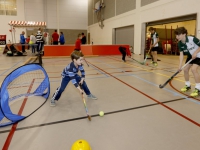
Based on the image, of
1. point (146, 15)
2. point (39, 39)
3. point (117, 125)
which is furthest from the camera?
point (146, 15)

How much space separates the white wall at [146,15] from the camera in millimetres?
9359

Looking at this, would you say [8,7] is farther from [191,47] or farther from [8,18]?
[191,47]

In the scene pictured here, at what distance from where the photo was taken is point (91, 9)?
23.8 meters

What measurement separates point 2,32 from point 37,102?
23.0 meters

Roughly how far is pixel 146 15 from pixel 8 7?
18.4 meters

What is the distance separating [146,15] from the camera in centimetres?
1282

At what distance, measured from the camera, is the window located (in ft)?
71.7

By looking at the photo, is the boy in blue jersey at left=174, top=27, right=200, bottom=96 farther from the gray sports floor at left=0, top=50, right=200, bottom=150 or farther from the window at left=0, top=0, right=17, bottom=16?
the window at left=0, top=0, right=17, bottom=16

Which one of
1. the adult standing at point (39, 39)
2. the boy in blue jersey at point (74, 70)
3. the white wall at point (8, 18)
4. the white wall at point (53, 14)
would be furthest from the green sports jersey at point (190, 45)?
the white wall at point (8, 18)

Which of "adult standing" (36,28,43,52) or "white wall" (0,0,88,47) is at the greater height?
"white wall" (0,0,88,47)

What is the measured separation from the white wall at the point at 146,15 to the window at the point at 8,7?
463 inches

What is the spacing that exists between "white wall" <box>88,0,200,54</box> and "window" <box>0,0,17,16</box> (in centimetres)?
1177

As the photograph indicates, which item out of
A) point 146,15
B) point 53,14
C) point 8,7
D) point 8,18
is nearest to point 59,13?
point 53,14

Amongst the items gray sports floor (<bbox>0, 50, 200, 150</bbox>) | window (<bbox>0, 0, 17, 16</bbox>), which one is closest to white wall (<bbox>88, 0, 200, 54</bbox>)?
gray sports floor (<bbox>0, 50, 200, 150</bbox>)
